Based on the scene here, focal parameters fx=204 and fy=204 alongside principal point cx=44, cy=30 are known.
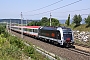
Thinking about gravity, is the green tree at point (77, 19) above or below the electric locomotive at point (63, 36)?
above

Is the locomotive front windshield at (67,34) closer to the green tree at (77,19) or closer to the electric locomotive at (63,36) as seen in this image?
the electric locomotive at (63,36)

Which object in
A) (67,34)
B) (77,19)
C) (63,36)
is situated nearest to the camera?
(63,36)

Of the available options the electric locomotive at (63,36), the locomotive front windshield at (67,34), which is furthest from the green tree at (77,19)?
the locomotive front windshield at (67,34)

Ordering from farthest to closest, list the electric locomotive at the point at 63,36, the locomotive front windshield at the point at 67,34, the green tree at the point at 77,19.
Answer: the green tree at the point at 77,19
the locomotive front windshield at the point at 67,34
the electric locomotive at the point at 63,36

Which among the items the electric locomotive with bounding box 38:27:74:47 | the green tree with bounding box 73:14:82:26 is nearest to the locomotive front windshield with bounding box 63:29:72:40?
the electric locomotive with bounding box 38:27:74:47

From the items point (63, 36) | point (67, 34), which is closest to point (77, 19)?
point (67, 34)

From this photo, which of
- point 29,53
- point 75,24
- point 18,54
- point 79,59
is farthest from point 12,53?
point 75,24

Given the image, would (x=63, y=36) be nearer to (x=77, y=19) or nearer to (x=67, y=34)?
(x=67, y=34)

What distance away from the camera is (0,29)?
148ft

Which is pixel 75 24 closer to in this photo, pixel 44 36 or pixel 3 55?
pixel 44 36

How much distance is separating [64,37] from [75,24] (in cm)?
4825

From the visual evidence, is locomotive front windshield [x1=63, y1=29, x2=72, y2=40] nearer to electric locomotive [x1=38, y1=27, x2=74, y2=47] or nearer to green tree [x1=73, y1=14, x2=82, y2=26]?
electric locomotive [x1=38, y1=27, x2=74, y2=47]

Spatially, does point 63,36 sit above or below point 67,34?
below

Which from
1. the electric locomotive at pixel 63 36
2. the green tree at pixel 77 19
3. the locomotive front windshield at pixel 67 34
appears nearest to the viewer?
the electric locomotive at pixel 63 36
